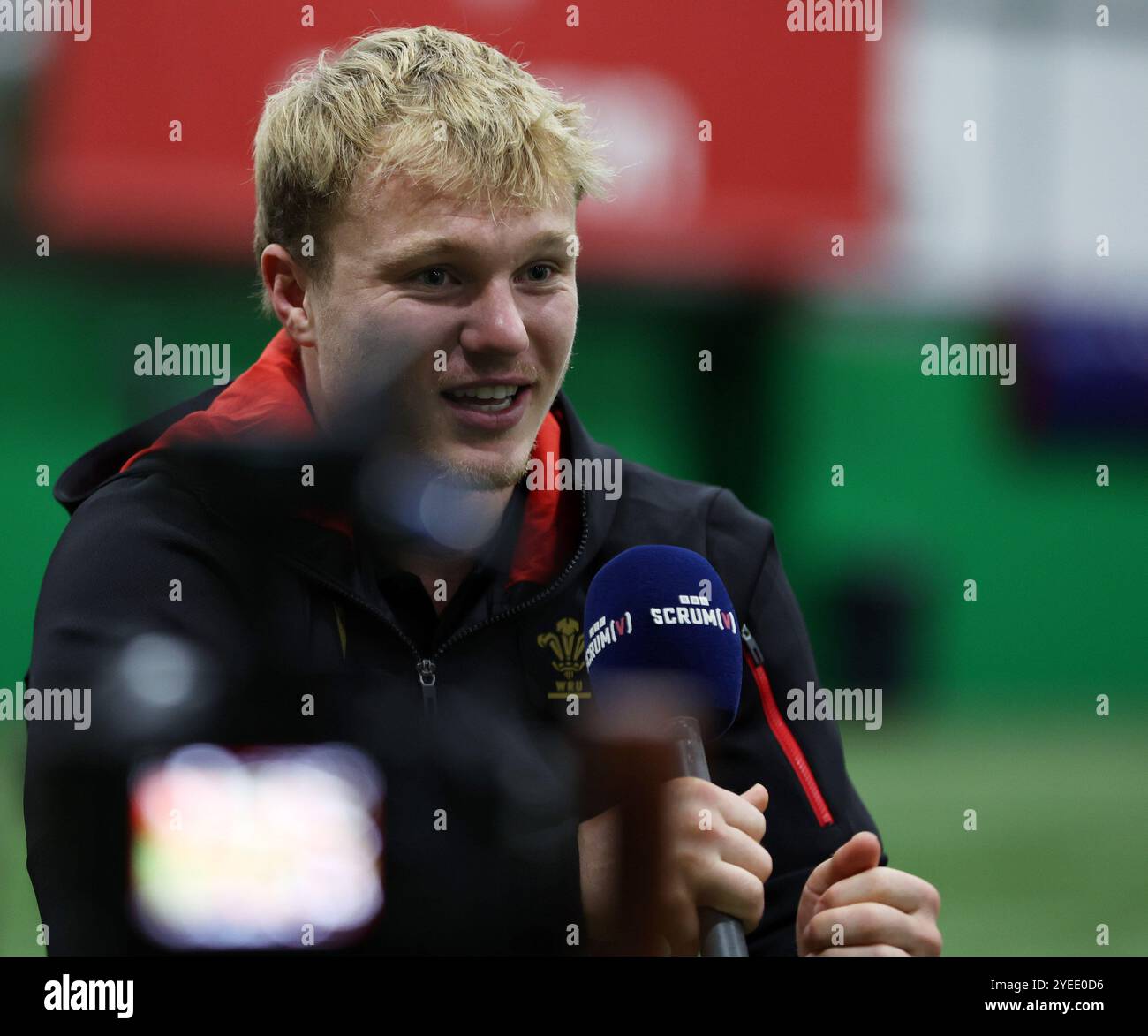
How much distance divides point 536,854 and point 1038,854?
21.9 feet

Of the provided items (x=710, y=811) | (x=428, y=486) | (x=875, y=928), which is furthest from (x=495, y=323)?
(x=875, y=928)

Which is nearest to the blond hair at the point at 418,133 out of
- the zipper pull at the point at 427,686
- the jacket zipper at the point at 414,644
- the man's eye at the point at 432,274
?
the man's eye at the point at 432,274

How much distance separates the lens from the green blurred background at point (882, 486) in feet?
28.8

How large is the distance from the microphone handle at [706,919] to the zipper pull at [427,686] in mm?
488

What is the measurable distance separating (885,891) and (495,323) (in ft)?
3.37

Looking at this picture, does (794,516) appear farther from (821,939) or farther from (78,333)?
(821,939)

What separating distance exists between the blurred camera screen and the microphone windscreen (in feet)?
1.14

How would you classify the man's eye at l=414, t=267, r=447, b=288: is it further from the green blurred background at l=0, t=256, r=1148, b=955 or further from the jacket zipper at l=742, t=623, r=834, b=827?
the green blurred background at l=0, t=256, r=1148, b=955

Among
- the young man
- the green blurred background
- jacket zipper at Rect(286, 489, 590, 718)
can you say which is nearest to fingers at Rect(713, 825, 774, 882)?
the young man

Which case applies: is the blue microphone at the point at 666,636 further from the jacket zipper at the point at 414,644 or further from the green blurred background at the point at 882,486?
the green blurred background at the point at 882,486

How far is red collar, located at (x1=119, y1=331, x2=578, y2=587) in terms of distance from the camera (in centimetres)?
221

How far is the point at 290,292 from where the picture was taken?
2.60 meters

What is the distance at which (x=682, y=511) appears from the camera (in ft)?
8.10

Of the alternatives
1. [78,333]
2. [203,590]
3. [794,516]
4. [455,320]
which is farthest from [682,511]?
[794,516]
